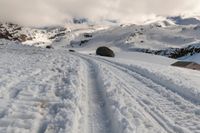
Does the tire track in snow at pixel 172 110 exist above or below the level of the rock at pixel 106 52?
above

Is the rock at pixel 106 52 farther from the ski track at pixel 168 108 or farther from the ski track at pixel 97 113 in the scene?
the ski track at pixel 97 113

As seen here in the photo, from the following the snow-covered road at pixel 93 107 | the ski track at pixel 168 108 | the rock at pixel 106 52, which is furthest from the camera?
the rock at pixel 106 52

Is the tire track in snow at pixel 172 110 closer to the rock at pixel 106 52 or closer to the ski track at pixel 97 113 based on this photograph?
the ski track at pixel 97 113

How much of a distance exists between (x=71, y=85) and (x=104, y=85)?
4.58 feet

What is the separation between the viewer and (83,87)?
1319 centimetres

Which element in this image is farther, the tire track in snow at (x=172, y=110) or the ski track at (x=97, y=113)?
the tire track in snow at (x=172, y=110)

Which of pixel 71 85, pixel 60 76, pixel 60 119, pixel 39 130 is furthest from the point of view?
pixel 60 76

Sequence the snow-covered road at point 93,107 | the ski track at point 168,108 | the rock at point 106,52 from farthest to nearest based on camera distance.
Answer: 1. the rock at point 106,52
2. the ski track at point 168,108
3. the snow-covered road at point 93,107

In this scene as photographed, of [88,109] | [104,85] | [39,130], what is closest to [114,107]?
[88,109]

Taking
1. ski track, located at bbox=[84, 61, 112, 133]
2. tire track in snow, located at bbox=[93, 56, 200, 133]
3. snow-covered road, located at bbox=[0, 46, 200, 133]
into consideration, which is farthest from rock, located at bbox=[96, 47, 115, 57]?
ski track, located at bbox=[84, 61, 112, 133]

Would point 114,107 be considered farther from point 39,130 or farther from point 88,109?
point 39,130

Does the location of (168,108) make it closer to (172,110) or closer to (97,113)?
(172,110)

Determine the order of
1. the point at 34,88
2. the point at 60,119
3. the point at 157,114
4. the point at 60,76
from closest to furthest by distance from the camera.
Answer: the point at 60,119
the point at 157,114
the point at 34,88
the point at 60,76

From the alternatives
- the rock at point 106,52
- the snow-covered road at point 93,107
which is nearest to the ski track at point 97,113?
the snow-covered road at point 93,107
